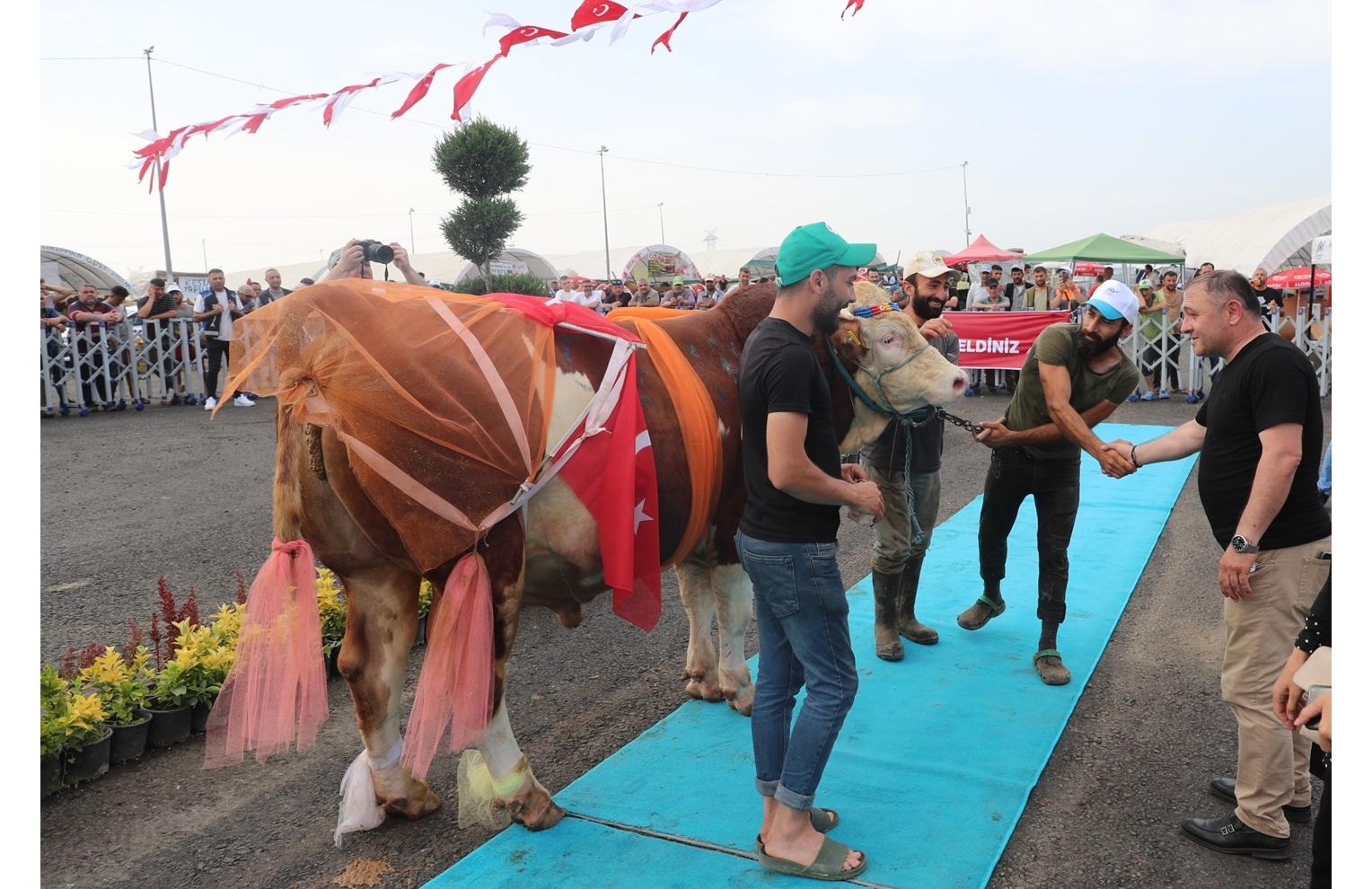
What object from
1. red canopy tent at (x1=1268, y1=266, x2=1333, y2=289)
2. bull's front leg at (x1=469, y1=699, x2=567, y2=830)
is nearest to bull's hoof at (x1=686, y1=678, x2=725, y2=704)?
bull's front leg at (x1=469, y1=699, x2=567, y2=830)

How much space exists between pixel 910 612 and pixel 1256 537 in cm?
224

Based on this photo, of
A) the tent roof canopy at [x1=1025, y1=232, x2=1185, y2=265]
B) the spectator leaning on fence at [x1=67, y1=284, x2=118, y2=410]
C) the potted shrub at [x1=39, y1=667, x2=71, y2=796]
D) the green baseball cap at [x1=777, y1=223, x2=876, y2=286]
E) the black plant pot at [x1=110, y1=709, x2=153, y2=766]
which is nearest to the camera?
the green baseball cap at [x1=777, y1=223, x2=876, y2=286]

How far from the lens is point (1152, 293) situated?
1491cm

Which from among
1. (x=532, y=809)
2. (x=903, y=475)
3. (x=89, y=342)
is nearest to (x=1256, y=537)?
(x=903, y=475)

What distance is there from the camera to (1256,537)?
10.2 feet

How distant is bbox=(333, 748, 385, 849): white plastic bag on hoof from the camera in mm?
3410

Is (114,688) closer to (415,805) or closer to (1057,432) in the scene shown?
(415,805)

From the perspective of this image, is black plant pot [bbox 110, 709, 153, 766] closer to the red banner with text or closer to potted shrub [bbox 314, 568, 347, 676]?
potted shrub [bbox 314, 568, 347, 676]

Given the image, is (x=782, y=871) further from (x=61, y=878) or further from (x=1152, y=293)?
(x=1152, y=293)

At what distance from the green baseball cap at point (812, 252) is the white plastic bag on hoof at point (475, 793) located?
1933 mm

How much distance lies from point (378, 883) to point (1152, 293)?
14728 millimetres

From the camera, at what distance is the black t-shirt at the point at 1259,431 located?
10.1ft

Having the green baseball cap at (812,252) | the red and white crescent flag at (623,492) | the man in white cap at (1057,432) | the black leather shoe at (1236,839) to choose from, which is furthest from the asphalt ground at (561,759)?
Answer: the green baseball cap at (812,252)

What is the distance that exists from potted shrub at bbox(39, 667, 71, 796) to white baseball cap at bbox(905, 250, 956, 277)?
406 centimetres
